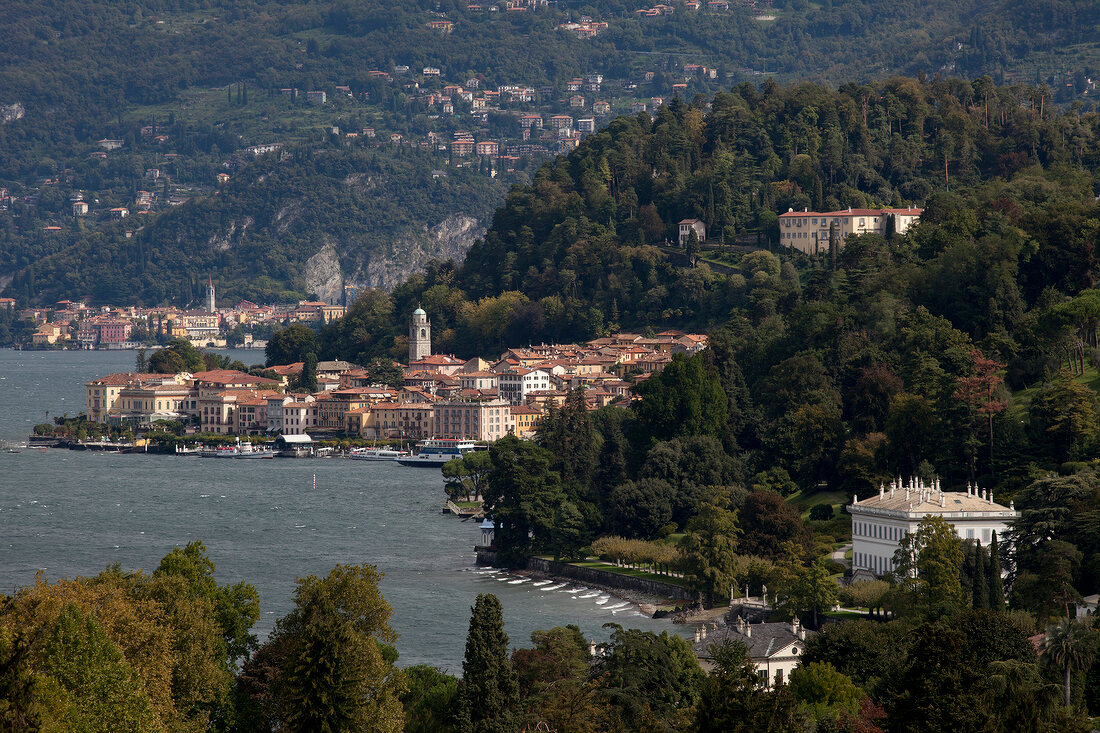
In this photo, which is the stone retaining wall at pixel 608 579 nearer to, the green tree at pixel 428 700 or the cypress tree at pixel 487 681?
the green tree at pixel 428 700

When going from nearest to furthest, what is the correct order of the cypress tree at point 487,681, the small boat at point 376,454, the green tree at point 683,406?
1. the cypress tree at point 487,681
2. the green tree at point 683,406
3. the small boat at point 376,454

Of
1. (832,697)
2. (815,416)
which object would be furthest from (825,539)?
(832,697)

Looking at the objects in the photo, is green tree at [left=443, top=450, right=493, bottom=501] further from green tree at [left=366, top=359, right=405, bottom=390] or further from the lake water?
green tree at [left=366, top=359, right=405, bottom=390]

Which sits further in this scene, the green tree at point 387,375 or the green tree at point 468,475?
the green tree at point 387,375

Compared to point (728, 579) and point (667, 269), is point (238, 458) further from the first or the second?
point (728, 579)

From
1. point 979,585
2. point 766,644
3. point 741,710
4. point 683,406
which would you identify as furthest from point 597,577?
point 741,710

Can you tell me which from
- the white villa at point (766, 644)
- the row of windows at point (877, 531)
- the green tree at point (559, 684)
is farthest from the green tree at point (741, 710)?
the row of windows at point (877, 531)

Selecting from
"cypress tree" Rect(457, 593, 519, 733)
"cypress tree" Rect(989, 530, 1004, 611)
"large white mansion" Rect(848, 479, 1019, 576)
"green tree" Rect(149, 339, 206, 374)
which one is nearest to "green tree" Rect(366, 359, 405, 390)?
"green tree" Rect(149, 339, 206, 374)
